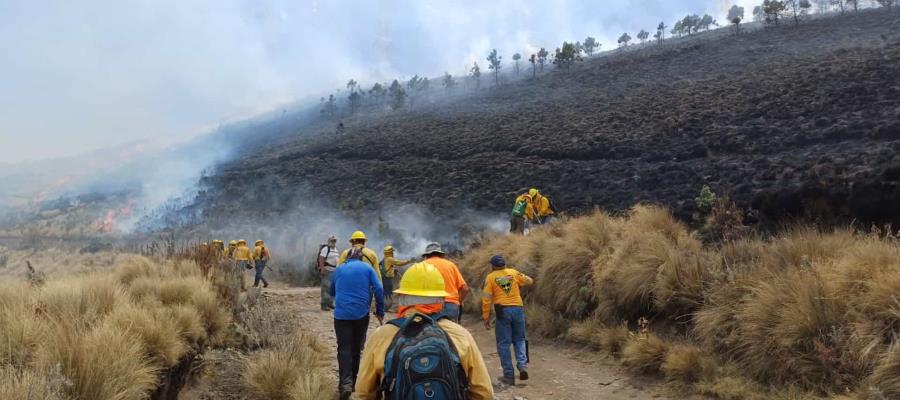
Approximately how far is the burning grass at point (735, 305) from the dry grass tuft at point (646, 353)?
0.01 metres

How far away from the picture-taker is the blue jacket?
5922 millimetres

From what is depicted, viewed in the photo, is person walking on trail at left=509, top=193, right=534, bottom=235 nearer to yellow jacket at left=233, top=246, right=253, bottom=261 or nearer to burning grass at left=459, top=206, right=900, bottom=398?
burning grass at left=459, top=206, right=900, bottom=398

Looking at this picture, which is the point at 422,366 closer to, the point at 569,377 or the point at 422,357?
the point at 422,357

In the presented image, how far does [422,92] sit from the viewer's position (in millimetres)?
107688

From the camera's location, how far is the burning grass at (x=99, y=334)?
3561mm

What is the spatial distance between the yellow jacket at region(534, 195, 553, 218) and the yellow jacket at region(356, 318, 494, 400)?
1162cm

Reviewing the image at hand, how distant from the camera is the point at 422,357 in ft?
8.83

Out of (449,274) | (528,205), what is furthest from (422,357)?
(528,205)

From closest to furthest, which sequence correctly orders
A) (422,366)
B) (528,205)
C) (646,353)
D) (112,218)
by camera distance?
(422,366) → (646,353) → (528,205) → (112,218)

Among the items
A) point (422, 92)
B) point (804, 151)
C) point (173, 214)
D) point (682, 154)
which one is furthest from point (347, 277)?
point (422, 92)

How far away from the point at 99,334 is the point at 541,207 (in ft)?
38.1

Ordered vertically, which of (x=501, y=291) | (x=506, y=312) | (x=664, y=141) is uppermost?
(x=664, y=141)

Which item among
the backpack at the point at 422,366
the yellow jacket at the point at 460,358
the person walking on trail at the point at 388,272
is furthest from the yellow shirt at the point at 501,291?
the person walking on trail at the point at 388,272

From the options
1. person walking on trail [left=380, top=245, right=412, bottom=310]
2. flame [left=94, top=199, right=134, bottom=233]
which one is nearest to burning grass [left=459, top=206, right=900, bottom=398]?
person walking on trail [left=380, top=245, right=412, bottom=310]
